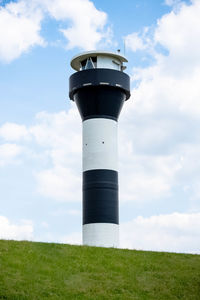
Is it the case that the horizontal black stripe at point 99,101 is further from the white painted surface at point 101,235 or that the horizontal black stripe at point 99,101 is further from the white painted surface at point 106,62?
the white painted surface at point 101,235

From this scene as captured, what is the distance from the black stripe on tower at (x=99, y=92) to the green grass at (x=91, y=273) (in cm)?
1138

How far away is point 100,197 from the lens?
1134 inches

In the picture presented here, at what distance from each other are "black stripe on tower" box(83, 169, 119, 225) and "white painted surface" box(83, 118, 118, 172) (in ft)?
1.63

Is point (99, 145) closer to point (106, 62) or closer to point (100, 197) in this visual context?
point (100, 197)

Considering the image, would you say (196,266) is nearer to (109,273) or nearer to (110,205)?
(109,273)

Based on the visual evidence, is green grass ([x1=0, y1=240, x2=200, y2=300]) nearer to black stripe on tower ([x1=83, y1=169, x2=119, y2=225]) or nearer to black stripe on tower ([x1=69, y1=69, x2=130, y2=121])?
black stripe on tower ([x1=83, y1=169, x2=119, y2=225])

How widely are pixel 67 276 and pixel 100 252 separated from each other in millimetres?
3495

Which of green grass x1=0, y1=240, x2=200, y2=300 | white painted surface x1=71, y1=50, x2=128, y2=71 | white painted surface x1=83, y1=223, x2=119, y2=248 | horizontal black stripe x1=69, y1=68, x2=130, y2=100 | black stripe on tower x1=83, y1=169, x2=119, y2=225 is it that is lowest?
green grass x1=0, y1=240, x2=200, y2=300

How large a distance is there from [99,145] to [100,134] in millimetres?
699

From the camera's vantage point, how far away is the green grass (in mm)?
16062

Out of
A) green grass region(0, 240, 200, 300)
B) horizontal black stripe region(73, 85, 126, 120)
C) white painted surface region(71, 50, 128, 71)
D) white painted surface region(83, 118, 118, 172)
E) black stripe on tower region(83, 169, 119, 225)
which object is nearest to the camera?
green grass region(0, 240, 200, 300)

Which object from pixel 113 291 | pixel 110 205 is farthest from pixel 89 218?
pixel 113 291

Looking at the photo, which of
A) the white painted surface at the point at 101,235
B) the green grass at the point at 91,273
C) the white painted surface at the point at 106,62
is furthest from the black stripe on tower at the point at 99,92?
the green grass at the point at 91,273

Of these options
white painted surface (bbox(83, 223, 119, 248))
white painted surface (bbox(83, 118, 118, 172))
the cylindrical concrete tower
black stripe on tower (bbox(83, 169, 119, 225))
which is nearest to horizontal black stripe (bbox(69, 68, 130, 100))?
the cylindrical concrete tower
